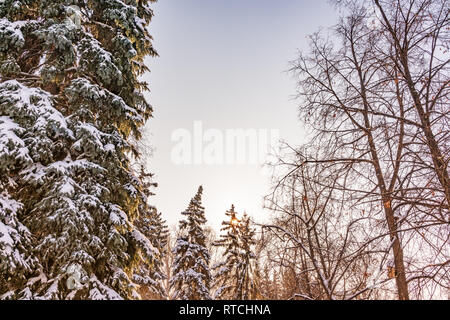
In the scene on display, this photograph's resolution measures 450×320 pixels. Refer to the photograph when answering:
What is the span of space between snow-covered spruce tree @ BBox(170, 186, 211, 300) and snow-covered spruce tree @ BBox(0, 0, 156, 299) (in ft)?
35.9

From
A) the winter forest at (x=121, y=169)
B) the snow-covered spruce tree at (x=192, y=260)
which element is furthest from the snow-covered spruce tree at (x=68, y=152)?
the snow-covered spruce tree at (x=192, y=260)

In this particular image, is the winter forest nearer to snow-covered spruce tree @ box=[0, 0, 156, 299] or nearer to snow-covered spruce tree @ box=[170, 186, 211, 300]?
snow-covered spruce tree @ box=[0, 0, 156, 299]

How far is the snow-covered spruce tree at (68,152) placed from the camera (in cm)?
470

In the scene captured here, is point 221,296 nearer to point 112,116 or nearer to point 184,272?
point 184,272

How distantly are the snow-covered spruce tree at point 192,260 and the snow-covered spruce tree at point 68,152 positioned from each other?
431 inches

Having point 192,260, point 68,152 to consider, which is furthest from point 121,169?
point 192,260

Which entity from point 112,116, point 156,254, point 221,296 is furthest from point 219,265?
point 112,116

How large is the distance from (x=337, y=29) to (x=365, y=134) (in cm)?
193

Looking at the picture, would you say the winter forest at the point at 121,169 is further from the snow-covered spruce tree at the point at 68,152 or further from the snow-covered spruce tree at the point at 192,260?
the snow-covered spruce tree at the point at 192,260

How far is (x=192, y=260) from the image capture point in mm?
16844

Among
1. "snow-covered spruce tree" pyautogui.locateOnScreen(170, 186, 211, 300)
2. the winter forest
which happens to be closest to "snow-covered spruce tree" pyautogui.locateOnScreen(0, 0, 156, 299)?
the winter forest

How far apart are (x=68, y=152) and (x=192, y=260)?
42.4 feet

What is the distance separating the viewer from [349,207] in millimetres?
3840

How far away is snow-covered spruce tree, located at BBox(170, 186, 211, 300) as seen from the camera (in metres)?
16.0
